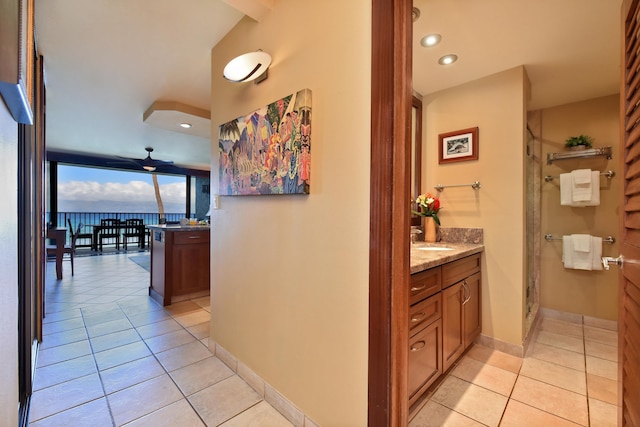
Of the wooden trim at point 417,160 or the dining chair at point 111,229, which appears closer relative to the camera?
the wooden trim at point 417,160

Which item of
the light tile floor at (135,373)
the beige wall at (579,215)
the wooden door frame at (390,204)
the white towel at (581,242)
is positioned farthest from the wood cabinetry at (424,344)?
the beige wall at (579,215)

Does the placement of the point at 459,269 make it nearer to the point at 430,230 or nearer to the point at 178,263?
the point at 430,230

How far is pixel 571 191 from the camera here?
105 inches

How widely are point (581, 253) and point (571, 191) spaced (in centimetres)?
62

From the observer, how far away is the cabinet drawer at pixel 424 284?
1.37m

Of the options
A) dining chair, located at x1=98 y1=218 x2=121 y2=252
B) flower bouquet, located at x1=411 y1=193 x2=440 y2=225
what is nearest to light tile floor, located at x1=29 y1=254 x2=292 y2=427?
flower bouquet, located at x1=411 y1=193 x2=440 y2=225

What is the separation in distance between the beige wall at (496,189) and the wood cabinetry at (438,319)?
26cm

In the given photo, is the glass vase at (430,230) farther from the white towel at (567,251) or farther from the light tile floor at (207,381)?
the white towel at (567,251)

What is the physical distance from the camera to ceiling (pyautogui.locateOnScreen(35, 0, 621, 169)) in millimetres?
1646

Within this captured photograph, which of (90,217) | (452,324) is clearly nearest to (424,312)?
(452,324)

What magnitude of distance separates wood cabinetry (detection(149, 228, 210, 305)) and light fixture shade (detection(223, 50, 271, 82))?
7.32 ft

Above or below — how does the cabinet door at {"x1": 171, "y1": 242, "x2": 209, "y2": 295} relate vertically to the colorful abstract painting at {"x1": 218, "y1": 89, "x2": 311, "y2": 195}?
below

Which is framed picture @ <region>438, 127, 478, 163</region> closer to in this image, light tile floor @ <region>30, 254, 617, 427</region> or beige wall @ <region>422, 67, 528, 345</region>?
beige wall @ <region>422, 67, 528, 345</region>

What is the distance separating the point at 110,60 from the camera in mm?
2314
